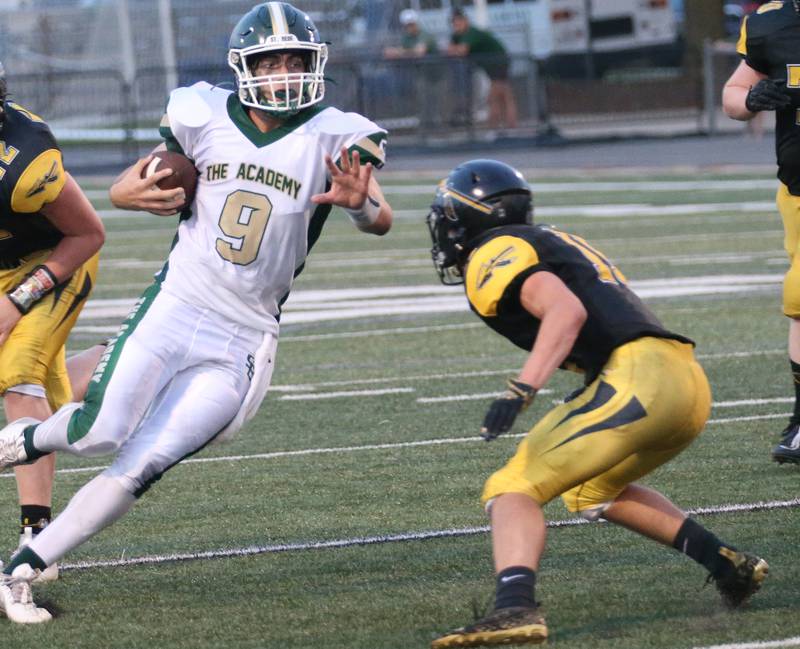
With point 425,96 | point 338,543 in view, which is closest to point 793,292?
point 338,543

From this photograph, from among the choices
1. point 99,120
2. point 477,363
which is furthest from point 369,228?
point 99,120

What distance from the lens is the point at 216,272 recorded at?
199 inches

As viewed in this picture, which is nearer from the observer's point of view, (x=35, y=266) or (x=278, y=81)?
(x=278, y=81)

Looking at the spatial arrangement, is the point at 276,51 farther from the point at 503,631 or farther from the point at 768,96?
the point at 768,96

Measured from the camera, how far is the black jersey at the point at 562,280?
4.61m

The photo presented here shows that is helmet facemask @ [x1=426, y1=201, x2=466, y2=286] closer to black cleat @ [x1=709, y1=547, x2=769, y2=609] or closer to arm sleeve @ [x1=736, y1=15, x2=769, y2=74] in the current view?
black cleat @ [x1=709, y1=547, x2=769, y2=609]

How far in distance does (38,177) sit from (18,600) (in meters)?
1.37

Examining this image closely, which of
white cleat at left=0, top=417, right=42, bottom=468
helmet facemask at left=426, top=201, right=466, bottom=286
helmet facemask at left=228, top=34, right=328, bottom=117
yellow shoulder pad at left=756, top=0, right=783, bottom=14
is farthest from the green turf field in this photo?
yellow shoulder pad at left=756, top=0, right=783, bottom=14

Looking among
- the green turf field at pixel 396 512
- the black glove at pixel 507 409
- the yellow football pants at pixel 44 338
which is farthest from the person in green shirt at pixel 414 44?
the black glove at pixel 507 409

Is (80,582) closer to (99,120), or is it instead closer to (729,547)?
(729,547)

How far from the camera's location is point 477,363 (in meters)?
Answer: 9.53

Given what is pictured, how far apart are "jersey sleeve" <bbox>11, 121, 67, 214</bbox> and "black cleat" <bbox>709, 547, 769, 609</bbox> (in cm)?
237

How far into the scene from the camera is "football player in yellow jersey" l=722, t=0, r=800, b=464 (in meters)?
6.86

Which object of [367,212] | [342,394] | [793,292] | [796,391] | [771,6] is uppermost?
[771,6]
